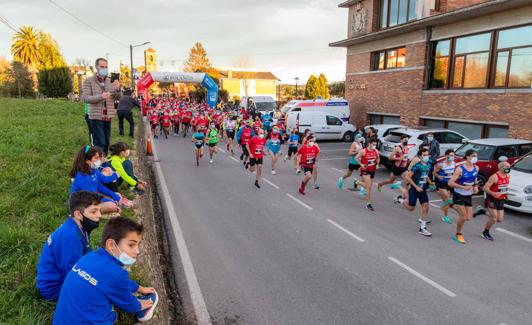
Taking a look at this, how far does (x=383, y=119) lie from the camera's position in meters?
26.3

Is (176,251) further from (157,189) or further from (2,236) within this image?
(157,189)

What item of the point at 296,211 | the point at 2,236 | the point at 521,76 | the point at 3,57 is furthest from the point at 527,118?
the point at 3,57

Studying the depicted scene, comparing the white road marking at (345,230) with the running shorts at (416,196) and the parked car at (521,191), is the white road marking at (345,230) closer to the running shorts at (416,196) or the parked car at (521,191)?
the running shorts at (416,196)

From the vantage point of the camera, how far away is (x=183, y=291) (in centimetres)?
565

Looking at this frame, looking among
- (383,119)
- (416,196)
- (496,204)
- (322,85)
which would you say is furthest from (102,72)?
(322,85)

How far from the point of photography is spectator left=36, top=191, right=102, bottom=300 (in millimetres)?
3629

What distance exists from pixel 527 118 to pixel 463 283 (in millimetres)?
13564

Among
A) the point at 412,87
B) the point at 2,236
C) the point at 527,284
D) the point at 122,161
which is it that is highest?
the point at 412,87

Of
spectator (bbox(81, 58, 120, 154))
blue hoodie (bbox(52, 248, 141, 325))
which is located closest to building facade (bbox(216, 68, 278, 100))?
spectator (bbox(81, 58, 120, 154))

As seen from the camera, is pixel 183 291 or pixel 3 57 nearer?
pixel 183 291

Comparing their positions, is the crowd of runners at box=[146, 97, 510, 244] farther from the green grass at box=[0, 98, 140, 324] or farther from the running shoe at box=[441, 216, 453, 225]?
the green grass at box=[0, 98, 140, 324]

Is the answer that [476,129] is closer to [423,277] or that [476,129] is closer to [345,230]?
[345,230]

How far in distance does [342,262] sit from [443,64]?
18526 millimetres

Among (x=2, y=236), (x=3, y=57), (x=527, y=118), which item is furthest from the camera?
(x=3, y=57)
